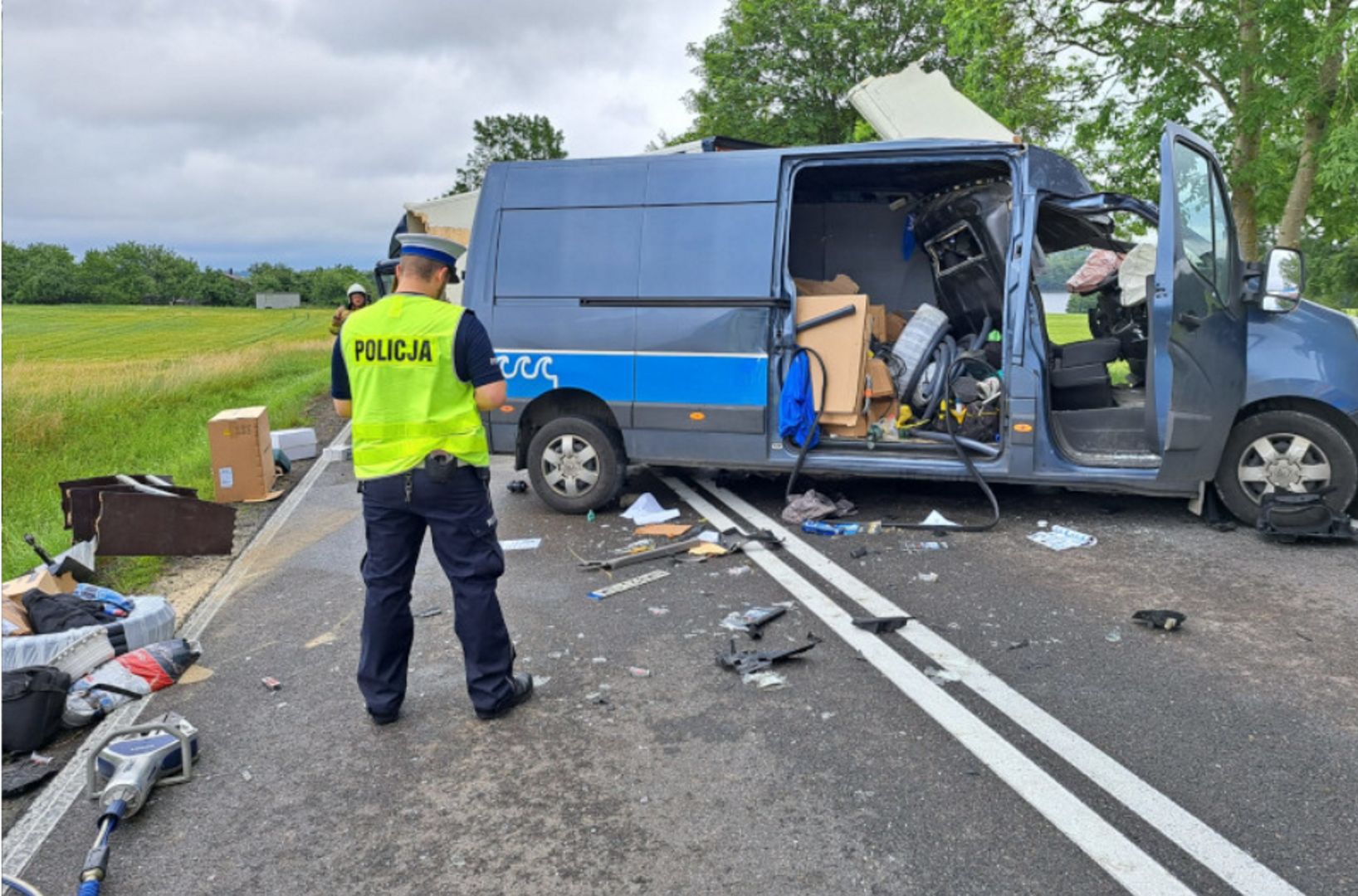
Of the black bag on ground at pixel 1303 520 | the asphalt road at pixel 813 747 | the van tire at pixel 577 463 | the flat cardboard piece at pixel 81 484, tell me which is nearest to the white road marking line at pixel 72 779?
the asphalt road at pixel 813 747

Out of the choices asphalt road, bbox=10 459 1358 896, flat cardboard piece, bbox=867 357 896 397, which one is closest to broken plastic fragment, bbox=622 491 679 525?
asphalt road, bbox=10 459 1358 896

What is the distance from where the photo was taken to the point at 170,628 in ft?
14.7

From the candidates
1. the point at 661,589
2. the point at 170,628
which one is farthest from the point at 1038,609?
the point at 170,628

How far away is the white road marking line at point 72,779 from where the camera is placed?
2.79 meters

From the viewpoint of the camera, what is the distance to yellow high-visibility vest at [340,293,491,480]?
11.1 ft

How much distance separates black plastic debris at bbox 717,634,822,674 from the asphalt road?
0.11 meters

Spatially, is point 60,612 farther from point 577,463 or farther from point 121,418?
point 121,418

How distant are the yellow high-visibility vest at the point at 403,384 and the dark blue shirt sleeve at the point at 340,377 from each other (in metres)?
0.12

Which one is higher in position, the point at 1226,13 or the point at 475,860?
the point at 1226,13

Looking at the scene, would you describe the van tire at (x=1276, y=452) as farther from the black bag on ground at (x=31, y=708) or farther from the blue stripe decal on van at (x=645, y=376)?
the black bag on ground at (x=31, y=708)

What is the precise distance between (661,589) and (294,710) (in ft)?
6.46

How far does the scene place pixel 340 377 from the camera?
11.9 ft

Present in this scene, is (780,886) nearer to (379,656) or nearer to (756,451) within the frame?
(379,656)

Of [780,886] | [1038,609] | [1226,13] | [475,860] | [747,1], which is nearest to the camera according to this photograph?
[780,886]
